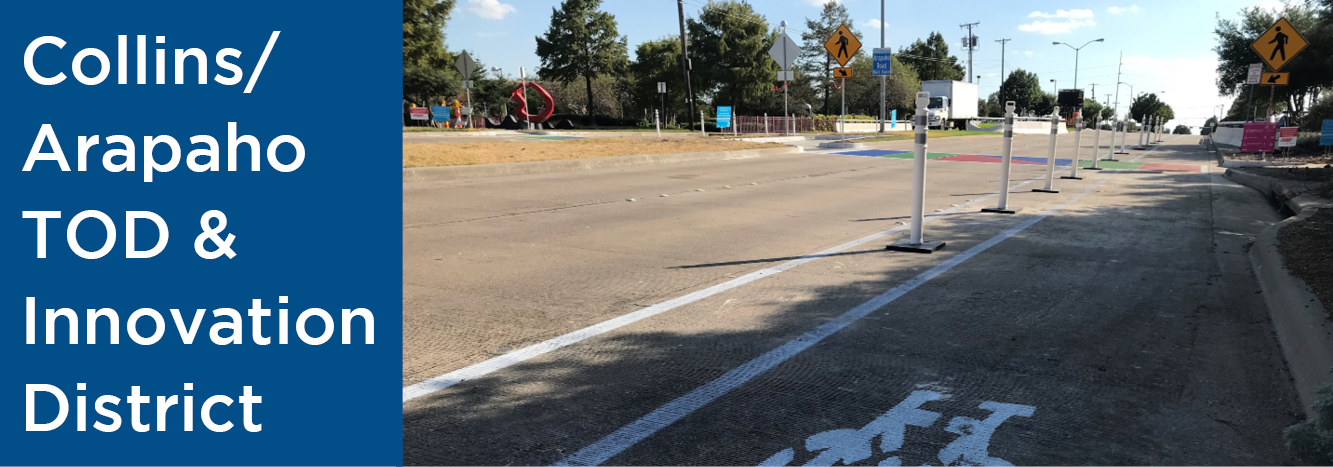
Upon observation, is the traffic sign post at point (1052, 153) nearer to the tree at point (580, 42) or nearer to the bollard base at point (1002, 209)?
the bollard base at point (1002, 209)

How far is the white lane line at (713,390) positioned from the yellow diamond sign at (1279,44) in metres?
12.8

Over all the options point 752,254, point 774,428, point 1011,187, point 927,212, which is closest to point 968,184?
point 1011,187

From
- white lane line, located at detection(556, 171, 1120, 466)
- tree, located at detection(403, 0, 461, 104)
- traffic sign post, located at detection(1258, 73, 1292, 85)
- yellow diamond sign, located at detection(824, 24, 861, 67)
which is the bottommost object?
white lane line, located at detection(556, 171, 1120, 466)

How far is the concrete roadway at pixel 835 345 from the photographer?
286 cm

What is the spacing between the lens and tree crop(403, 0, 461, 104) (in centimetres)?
4469

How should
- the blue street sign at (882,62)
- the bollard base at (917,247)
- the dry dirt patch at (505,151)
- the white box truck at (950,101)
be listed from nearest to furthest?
the bollard base at (917,247), the dry dirt patch at (505,151), the blue street sign at (882,62), the white box truck at (950,101)

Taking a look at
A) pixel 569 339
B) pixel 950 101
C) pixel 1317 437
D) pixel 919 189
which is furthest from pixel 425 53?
pixel 1317 437

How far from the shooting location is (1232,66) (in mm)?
44656

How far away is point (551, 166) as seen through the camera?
51.6ft

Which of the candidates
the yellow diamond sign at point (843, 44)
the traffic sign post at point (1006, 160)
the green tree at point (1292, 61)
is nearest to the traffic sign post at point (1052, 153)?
the traffic sign post at point (1006, 160)

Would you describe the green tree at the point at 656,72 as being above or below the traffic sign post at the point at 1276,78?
above

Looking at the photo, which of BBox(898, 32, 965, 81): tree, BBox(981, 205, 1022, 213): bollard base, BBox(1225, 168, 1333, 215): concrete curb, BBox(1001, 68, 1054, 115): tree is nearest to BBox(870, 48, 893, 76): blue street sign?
BBox(1225, 168, 1333, 215): concrete curb

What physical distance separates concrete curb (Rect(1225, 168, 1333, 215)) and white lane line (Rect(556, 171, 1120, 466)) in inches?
249

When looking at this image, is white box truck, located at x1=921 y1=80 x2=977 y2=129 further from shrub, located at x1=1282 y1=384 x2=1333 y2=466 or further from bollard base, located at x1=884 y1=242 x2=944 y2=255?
shrub, located at x1=1282 y1=384 x2=1333 y2=466
